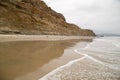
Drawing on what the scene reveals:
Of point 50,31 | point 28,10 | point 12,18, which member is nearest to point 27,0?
point 28,10

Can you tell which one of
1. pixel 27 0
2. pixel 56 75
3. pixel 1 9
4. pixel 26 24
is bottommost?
pixel 56 75

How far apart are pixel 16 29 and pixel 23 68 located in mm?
30069

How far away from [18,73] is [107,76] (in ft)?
12.9

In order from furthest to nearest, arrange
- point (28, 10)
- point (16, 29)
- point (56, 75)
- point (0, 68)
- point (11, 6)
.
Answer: point (28, 10), point (11, 6), point (16, 29), point (0, 68), point (56, 75)

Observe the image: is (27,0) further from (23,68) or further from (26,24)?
(23,68)

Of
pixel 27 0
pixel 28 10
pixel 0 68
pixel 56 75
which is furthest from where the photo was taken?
pixel 27 0

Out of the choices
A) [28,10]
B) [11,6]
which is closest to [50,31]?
[28,10]

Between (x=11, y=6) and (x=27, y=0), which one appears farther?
(x=27, y=0)

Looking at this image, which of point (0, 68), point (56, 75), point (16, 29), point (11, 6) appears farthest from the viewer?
point (11, 6)

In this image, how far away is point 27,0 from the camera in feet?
173

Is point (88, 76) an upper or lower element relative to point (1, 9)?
lower

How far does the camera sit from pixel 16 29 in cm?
3694

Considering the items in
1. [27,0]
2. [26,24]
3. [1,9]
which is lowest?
[26,24]

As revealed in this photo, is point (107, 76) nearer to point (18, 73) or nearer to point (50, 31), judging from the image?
point (18, 73)
